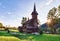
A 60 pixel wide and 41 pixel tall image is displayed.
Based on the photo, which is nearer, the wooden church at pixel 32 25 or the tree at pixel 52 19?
the tree at pixel 52 19

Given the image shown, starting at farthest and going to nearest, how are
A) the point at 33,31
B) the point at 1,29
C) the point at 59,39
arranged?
the point at 33,31
the point at 1,29
the point at 59,39

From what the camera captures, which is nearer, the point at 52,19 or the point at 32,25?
the point at 52,19

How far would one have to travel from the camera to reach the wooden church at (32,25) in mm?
15455

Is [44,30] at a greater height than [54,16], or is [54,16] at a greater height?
[54,16]

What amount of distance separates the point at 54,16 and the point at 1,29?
4475 mm

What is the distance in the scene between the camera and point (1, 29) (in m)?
13.5

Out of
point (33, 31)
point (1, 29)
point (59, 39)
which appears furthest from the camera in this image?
point (33, 31)

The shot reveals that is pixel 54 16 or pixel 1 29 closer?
pixel 1 29

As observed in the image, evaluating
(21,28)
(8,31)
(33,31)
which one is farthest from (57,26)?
(8,31)

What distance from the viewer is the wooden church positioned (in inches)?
608

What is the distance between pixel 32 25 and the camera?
1642cm

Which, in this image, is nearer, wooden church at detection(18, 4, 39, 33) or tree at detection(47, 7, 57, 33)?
tree at detection(47, 7, 57, 33)

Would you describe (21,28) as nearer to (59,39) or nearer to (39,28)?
(39,28)

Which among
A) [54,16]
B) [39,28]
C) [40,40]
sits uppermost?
[54,16]
